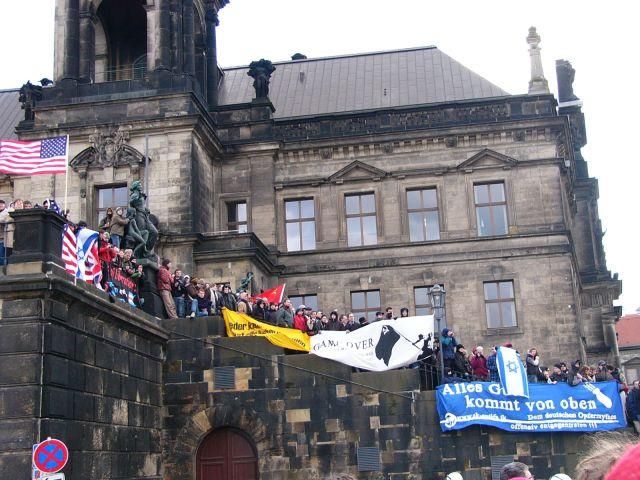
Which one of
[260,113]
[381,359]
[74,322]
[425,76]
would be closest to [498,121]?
[425,76]

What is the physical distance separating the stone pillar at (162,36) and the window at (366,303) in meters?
11.0

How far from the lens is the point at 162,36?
32.8 meters

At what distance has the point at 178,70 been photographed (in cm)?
3275

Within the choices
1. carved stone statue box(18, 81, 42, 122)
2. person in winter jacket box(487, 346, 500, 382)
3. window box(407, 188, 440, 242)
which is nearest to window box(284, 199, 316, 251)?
window box(407, 188, 440, 242)

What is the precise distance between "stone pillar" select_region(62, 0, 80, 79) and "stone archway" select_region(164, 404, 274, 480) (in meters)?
16.7

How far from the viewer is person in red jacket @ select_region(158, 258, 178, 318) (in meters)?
21.2

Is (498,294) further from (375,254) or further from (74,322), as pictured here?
(74,322)

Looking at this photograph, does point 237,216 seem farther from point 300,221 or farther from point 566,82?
point 566,82

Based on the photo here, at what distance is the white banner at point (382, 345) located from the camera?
Answer: 20922 millimetres

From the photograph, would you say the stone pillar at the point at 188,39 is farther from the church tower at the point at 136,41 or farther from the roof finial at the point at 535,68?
the roof finial at the point at 535,68

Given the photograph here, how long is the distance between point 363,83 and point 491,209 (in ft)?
30.8

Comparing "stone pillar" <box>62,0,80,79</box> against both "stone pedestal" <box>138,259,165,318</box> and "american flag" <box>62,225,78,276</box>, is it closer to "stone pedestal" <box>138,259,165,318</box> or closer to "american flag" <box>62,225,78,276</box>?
"stone pedestal" <box>138,259,165,318</box>

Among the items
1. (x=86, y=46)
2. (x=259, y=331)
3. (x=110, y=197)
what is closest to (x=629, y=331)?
(x=110, y=197)

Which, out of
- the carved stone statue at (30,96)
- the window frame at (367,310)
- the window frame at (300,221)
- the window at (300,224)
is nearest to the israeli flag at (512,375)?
the window frame at (367,310)
